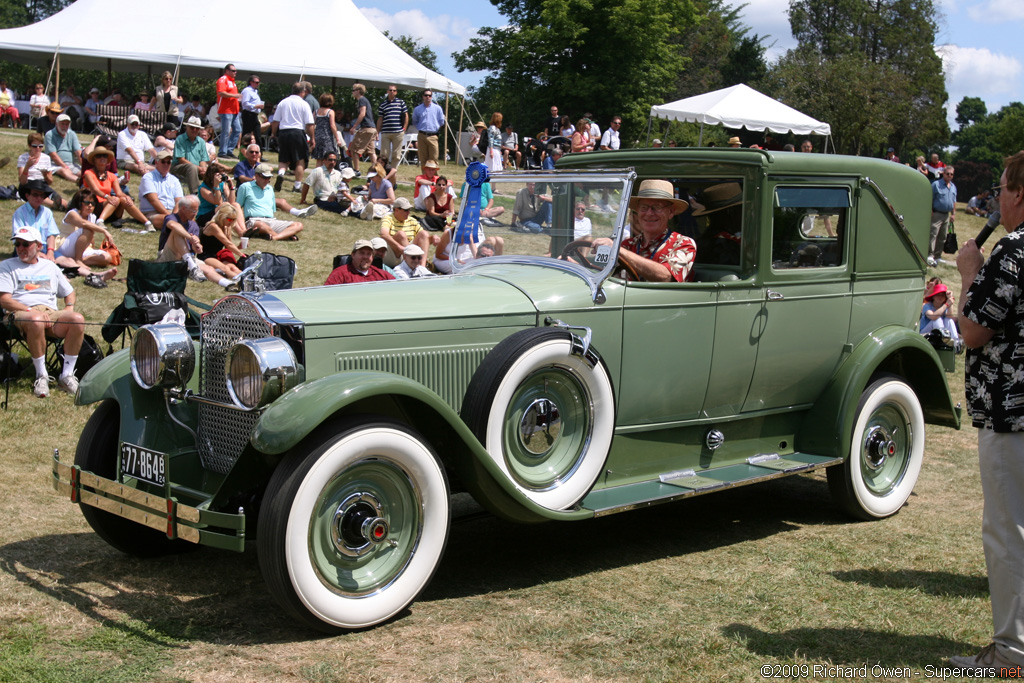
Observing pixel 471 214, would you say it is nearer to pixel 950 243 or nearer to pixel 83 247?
pixel 83 247

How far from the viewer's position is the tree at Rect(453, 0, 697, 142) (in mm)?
38969

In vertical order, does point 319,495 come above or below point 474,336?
below

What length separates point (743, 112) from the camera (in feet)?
66.9

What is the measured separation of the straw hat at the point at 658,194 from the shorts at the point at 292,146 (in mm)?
11316

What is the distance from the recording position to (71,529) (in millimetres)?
4988

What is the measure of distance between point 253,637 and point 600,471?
1782mm

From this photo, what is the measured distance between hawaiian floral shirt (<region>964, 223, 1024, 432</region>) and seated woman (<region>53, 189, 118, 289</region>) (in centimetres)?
913

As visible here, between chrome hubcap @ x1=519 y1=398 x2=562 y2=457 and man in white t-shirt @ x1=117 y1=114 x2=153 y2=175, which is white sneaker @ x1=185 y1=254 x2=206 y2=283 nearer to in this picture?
man in white t-shirt @ x1=117 y1=114 x2=153 y2=175

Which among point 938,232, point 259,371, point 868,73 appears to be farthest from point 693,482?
point 868,73

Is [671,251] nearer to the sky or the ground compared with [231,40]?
nearer to the ground

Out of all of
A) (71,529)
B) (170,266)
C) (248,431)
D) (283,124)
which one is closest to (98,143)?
(283,124)

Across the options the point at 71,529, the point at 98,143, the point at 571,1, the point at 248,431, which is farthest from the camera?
the point at 571,1

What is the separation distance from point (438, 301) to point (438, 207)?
9.17 m

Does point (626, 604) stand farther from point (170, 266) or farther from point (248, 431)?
point (170, 266)
